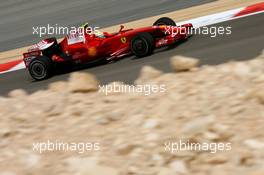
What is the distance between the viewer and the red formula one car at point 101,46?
1063 cm

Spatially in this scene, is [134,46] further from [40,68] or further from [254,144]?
[254,144]

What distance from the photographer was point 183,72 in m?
7.23

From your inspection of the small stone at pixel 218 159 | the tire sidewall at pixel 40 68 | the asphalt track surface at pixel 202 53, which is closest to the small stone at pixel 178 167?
the small stone at pixel 218 159

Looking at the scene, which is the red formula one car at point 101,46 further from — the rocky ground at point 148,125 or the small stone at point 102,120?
the small stone at point 102,120

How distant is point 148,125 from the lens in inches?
210

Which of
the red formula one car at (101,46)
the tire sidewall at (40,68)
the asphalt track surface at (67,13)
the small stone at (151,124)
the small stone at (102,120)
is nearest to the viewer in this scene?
the small stone at (151,124)

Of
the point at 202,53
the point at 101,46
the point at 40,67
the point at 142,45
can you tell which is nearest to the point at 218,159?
the point at 202,53

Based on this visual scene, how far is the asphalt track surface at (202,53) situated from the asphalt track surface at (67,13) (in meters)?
3.41

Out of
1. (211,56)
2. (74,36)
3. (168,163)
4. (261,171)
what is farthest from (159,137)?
(74,36)

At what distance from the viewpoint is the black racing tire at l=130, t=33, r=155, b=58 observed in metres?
10.5

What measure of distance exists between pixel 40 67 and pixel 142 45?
7.52 feet

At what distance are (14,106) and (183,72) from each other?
2.20m

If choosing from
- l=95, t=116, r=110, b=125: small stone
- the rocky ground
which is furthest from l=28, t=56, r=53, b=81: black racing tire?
l=95, t=116, r=110, b=125: small stone

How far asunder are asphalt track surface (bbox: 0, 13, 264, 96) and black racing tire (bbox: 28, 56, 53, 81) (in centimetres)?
16
